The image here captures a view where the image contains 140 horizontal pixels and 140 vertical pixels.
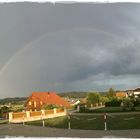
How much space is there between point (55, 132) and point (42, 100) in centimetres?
62

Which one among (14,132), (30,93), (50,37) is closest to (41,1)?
(50,37)

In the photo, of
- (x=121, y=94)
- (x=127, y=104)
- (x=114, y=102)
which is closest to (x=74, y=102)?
(x=114, y=102)

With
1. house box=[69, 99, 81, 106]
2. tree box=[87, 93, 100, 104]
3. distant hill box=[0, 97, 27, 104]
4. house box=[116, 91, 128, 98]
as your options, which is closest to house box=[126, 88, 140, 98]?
house box=[116, 91, 128, 98]

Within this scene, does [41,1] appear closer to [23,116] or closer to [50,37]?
[50,37]

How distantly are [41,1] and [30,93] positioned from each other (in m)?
1.64

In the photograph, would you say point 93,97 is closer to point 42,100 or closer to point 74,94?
point 74,94

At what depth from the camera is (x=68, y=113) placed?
11617 mm

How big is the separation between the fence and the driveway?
0.14 metres

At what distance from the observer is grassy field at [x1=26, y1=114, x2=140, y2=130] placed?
11297 mm

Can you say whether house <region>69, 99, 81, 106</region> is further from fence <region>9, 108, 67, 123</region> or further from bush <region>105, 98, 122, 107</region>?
bush <region>105, 98, 122, 107</region>

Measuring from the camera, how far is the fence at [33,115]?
11.6 metres

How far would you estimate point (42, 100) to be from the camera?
11492 mm

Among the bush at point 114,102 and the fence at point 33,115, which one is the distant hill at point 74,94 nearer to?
the fence at point 33,115

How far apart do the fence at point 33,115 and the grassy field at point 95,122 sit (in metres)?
0.08
